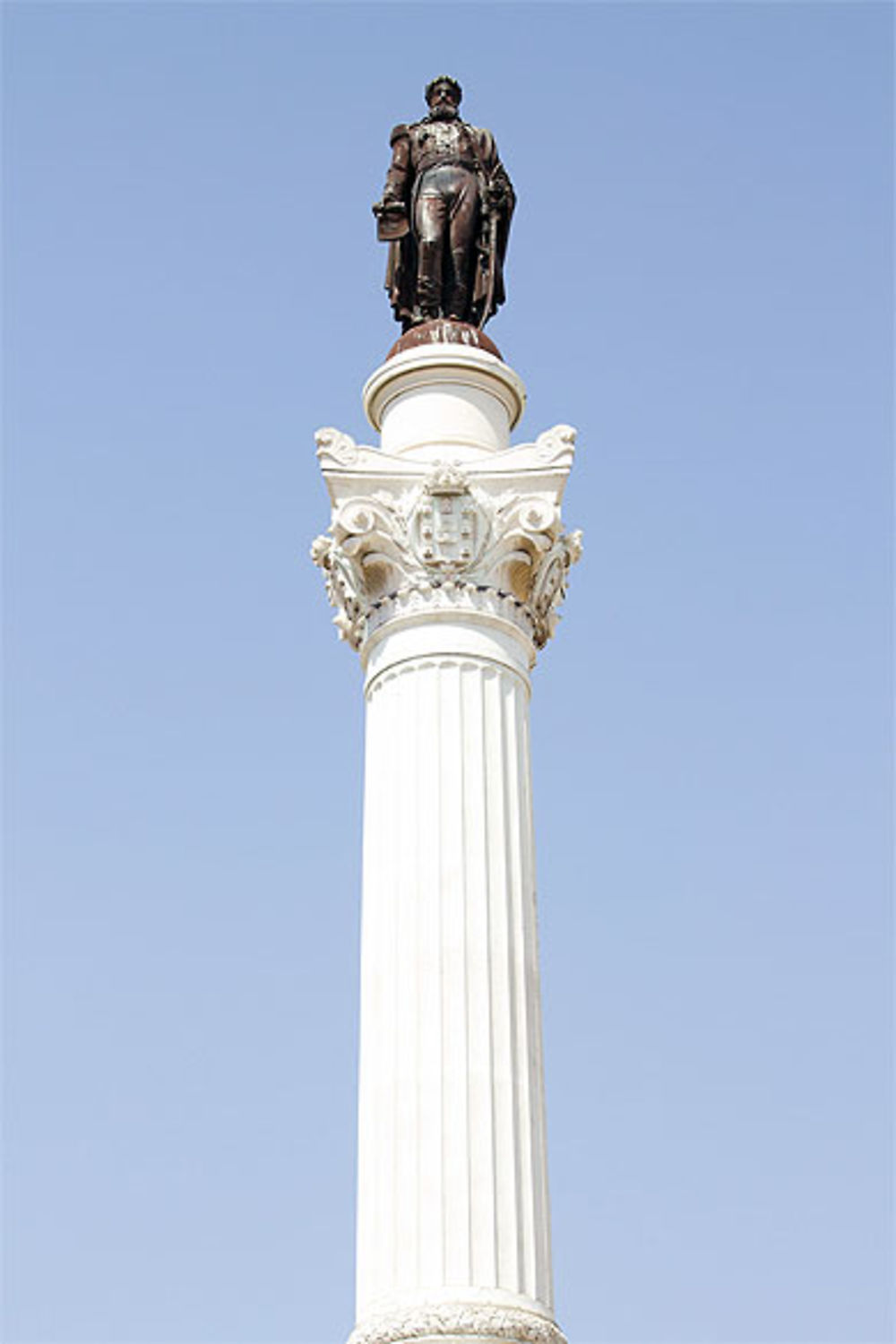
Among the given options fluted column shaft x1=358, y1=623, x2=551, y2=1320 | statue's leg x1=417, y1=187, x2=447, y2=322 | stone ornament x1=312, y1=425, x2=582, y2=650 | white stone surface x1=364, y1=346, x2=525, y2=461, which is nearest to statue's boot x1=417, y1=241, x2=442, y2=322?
statue's leg x1=417, y1=187, x2=447, y2=322

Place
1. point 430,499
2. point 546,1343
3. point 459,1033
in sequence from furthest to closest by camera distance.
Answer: point 430,499 → point 459,1033 → point 546,1343

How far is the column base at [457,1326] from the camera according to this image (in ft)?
67.3

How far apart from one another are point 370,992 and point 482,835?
219 centimetres

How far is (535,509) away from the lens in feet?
83.5

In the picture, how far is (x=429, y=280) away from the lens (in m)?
28.5

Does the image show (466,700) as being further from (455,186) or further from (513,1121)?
(455,186)

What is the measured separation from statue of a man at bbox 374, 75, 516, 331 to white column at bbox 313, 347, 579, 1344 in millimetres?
1653

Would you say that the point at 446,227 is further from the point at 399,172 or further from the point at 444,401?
the point at 444,401

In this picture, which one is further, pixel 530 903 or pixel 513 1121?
pixel 530 903

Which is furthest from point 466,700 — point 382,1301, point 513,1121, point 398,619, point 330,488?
point 382,1301

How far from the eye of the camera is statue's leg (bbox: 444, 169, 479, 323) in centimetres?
2853

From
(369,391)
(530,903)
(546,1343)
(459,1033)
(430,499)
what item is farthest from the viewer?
(369,391)

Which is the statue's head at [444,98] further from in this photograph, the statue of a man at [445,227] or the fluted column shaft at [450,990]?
the fluted column shaft at [450,990]

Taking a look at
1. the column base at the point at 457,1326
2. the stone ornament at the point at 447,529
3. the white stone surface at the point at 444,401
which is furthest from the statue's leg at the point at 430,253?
the column base at the point at 457,1326
